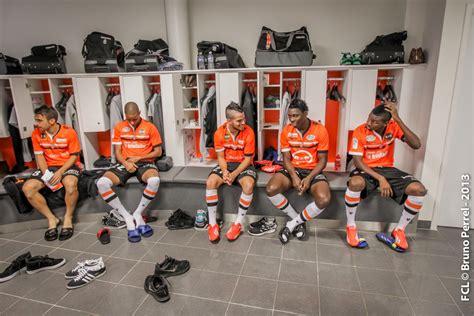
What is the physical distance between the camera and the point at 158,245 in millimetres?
2488

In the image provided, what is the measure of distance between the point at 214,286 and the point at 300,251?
0.79m

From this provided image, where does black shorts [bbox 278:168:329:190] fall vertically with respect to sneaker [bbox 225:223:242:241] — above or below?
above

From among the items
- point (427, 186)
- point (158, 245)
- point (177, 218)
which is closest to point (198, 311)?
point (158, 245)

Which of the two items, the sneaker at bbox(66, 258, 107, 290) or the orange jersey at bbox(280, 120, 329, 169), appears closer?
the sneaker at bbox(66, 258, 107, 290)

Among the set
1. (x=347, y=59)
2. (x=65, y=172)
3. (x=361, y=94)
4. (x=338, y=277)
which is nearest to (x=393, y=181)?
(x=338, y=277)

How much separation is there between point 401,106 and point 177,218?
2.54 metres

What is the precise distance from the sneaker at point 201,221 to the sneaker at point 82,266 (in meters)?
0.89

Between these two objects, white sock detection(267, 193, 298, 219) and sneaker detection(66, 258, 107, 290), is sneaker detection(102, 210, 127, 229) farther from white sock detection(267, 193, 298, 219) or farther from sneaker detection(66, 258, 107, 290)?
white sock detection(267, 193, 298, 219)

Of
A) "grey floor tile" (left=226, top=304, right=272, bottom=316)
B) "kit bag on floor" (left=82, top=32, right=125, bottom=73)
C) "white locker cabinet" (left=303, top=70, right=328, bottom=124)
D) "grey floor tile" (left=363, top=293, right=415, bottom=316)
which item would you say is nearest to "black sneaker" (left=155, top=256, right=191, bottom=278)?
"grey floor tile" (left=226, top=304, right=272, bottom=316)

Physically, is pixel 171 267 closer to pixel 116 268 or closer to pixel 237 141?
pixel 116 268

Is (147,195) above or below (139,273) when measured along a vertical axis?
above

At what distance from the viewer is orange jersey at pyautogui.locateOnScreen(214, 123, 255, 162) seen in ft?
9.23

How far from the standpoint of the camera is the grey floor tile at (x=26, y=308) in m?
1.73

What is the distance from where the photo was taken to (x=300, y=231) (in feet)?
8.32
